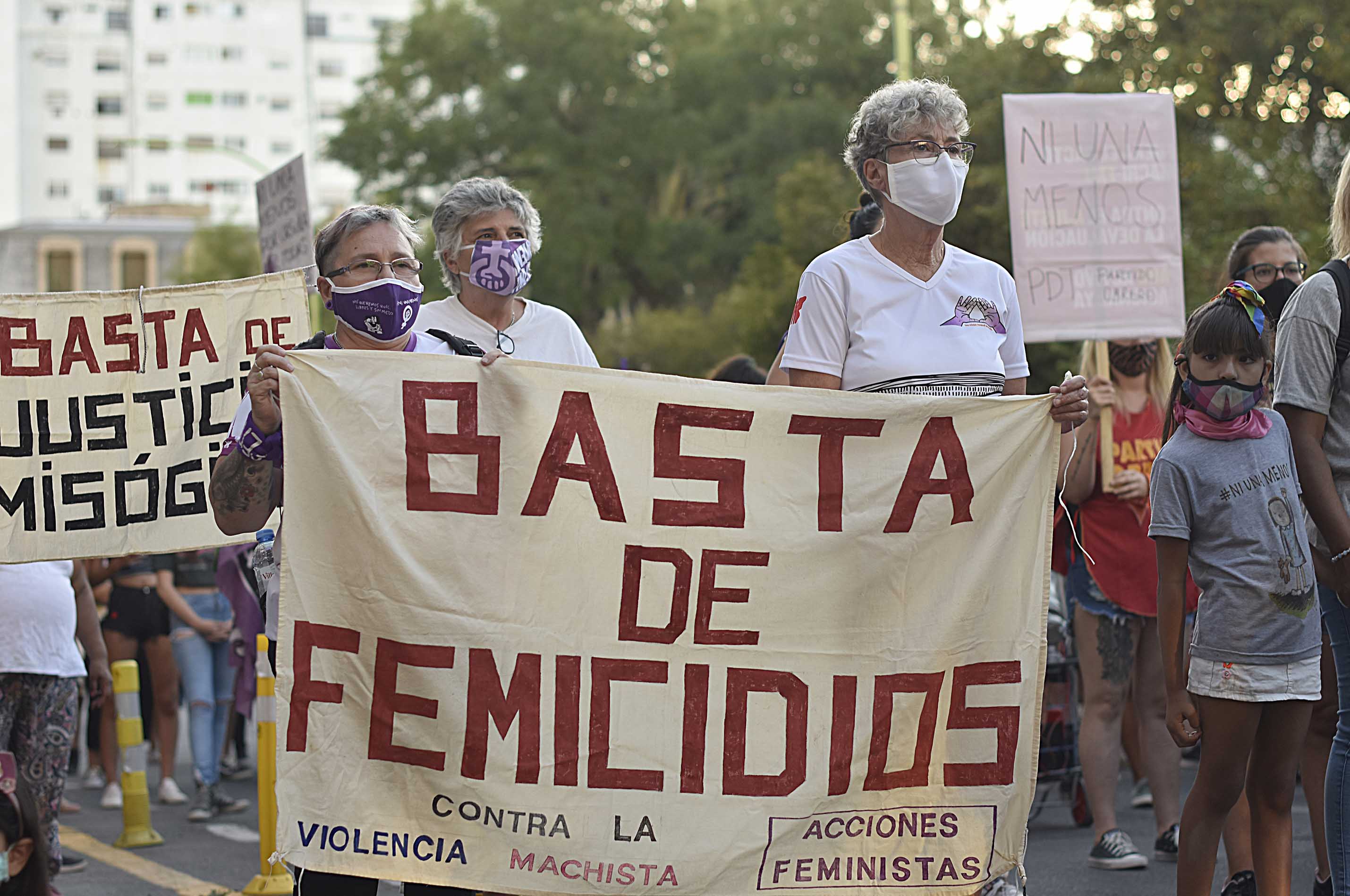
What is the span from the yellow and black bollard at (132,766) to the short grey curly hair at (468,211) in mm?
4082

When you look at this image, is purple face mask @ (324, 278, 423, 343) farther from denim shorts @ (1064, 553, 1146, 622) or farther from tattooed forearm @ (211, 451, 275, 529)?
denim shorts @ (1064, 553, 1146, 622)

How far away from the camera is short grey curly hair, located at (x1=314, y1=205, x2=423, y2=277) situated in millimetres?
4188

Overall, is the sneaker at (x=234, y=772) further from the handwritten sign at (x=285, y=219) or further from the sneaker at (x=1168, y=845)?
the sneaker at (x=1168, y=845)

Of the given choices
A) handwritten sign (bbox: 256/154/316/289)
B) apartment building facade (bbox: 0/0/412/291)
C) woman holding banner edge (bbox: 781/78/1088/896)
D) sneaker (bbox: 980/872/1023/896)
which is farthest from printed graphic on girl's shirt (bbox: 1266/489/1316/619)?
apartment building facade (bbox: 0/0/412/291)

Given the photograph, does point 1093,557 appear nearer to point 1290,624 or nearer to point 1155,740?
point 1155,740

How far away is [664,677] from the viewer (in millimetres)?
3957

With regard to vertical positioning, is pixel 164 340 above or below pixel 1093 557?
above

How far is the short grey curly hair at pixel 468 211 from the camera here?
201 inches

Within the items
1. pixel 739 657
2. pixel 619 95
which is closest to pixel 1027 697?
pixel 739 657

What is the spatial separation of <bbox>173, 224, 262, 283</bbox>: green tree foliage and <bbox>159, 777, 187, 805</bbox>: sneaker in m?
48.4

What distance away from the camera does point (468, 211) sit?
16.7 ft

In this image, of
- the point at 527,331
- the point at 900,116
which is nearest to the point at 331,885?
the point at 527,331

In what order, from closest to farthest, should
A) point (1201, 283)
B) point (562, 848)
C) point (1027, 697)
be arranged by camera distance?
point (562, 848)
point (1027, 697)
point (1201, 283)

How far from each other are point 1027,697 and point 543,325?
188 cm
